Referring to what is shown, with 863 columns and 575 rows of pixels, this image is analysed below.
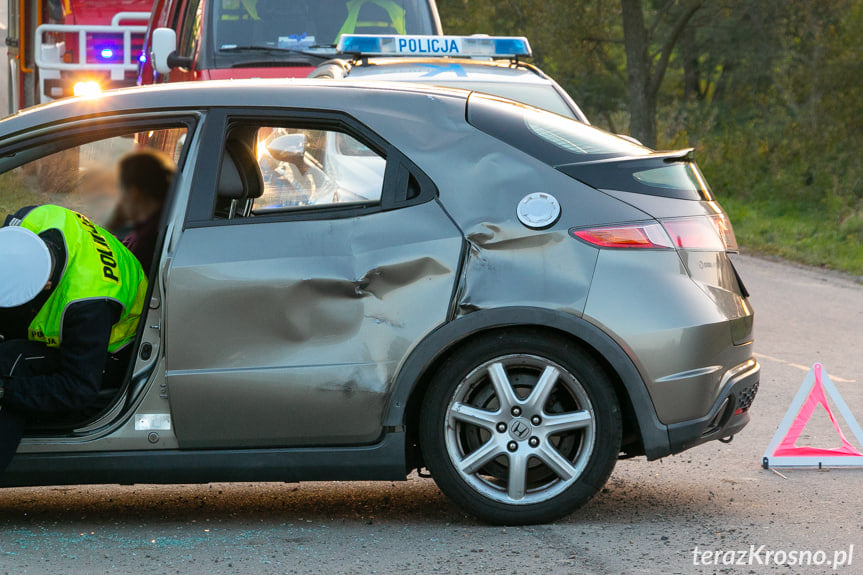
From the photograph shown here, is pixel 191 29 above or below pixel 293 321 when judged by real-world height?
below

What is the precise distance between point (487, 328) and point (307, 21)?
6.33 metres

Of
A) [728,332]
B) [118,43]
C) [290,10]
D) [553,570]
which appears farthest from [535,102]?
[118,43]

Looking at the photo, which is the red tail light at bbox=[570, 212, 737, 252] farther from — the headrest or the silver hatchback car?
the headrest

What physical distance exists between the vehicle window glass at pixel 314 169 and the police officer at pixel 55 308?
0.63 metres

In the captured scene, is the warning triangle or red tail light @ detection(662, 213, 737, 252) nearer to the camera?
red tail light @ detection(662, 213, 737, 252)

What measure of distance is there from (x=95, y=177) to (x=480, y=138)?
2.06 metres

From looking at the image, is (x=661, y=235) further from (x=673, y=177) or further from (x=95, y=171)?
(x=95, y=171)

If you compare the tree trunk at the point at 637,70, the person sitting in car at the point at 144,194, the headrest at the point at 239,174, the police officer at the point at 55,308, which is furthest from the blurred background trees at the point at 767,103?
the police officer at the point at 55,308

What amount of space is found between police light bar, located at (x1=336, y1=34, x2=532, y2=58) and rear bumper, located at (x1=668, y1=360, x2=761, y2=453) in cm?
502

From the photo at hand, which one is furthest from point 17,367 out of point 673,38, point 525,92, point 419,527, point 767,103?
point 767,103

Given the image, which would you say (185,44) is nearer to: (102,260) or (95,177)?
(95,177)

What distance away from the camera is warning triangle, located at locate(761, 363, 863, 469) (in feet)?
18.7

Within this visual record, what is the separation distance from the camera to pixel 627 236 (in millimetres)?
4516

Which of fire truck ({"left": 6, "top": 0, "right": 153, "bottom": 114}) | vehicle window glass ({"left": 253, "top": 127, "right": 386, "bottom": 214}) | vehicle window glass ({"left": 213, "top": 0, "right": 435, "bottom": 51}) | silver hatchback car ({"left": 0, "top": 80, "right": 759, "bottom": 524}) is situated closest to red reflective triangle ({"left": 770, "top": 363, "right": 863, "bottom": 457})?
silver hatchback car ({"left": 0, "top": 80, "right": 759, "bottom": 524})
